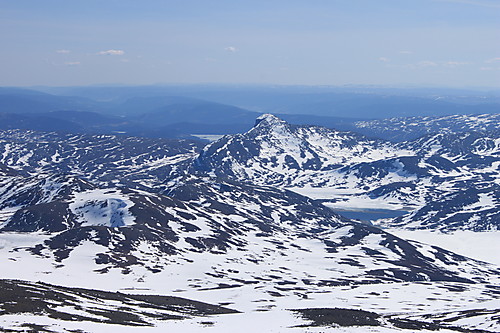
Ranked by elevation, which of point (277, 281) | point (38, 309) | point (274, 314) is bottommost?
point (277, 281)

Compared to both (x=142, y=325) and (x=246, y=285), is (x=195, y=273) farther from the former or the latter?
(x=142, y=325)

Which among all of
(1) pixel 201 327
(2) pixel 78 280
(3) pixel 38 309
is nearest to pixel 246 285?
(2) pixel 78 280

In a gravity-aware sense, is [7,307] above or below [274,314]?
above

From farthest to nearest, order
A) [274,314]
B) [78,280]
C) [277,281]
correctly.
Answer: [277,281], [78,280], [274,314]

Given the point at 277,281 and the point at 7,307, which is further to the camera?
the point at 277,281

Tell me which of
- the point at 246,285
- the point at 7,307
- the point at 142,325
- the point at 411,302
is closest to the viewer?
the point at 7,307

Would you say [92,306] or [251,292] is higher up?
[92,306]

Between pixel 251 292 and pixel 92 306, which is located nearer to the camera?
pixel 92 306

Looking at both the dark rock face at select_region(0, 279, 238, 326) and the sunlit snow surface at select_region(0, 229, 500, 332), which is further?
the sunlit snow surface at select_region(0, 229, 500, 332)

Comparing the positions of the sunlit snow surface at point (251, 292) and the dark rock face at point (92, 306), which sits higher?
the dark rock face at point (92, 306)

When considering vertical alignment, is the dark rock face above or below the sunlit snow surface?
above

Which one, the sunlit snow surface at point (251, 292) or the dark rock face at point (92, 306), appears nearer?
the dark rock face at point (92, 306)
